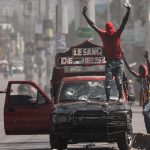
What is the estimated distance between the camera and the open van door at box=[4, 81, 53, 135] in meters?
19.5

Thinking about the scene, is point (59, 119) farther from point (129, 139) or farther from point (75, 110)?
point (129, 139)

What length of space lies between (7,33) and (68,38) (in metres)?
75.9

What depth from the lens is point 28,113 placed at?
64.3 feet

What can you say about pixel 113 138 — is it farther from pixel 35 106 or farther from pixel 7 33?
pixel 7 33

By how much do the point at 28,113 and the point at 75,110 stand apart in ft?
8.94

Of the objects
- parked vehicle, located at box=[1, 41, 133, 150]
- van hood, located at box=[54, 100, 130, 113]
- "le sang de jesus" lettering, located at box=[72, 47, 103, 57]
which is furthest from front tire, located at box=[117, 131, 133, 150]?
"le sang de jesus" lettering, located at box=[72, 47, 103, 57]

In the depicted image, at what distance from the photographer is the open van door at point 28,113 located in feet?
64.1

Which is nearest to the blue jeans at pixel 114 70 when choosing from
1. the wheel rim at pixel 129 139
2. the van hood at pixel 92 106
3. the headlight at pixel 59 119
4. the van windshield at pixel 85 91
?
the van windshield at pixel 85 91

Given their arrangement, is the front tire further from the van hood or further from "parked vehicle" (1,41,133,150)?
the van hood

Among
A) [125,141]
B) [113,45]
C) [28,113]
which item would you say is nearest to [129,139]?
[125,141]

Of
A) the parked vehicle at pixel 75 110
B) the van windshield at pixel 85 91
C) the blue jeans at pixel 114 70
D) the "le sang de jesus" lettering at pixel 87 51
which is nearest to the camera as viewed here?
the parked vehicle at pixel 75 110

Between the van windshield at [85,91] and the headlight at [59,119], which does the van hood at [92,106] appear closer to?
the headlight at [59,119]

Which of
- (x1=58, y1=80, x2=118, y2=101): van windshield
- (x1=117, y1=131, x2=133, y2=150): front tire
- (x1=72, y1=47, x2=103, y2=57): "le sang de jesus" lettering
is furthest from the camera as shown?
(x1=72, y1=47, x2=103, y2=57): "le sang de jesus" lettering

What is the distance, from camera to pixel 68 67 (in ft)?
69.3
